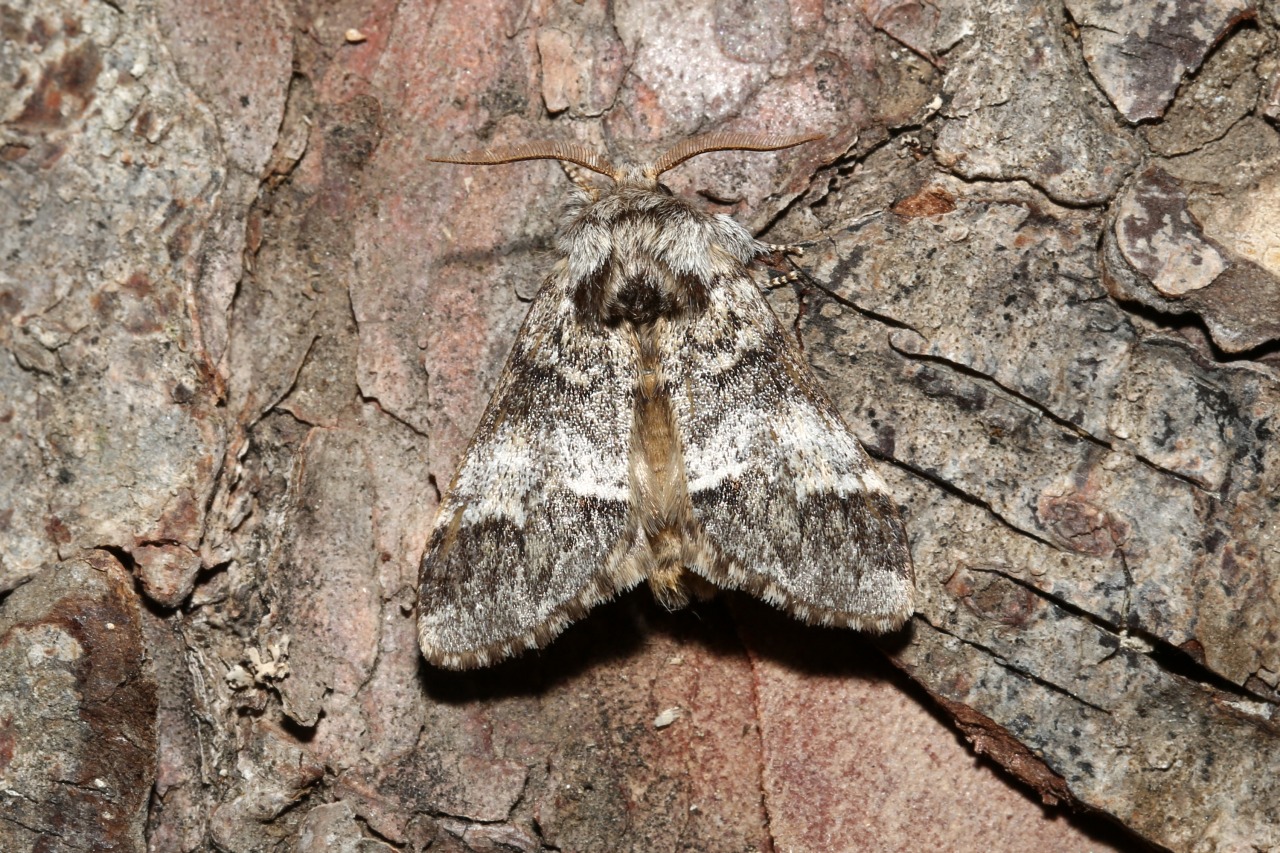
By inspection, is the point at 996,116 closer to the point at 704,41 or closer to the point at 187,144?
the point at 704,41

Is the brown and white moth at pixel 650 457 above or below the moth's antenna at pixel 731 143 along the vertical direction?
below

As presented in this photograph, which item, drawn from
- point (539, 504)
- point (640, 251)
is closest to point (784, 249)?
point (640, 251)

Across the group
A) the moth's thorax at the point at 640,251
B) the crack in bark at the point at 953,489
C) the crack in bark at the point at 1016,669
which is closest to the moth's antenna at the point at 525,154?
the moth's thorax at the point at 640,251

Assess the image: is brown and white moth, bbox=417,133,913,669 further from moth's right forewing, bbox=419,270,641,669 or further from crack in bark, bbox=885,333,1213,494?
crack in bark, bbox=885,333,1213,494

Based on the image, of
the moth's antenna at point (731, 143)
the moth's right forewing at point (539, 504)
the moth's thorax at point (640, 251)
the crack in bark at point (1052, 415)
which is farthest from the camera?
the moth's thorax at point (640, 251)

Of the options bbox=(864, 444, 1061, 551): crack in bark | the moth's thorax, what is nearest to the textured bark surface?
bbox=(864, 444, 1061, 551): crack in bark

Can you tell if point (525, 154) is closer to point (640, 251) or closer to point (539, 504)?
point (640, 251)

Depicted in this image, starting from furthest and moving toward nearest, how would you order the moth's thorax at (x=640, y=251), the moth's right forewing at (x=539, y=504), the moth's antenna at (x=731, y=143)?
the moth's thorax at (x=640, y=251) → the moth's right forewing at (x=539, y=504) → the moth's antenna at (x=731, y=143)

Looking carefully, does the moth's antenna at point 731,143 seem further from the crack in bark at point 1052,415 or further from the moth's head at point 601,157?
the crack in bark at point 1052,415
